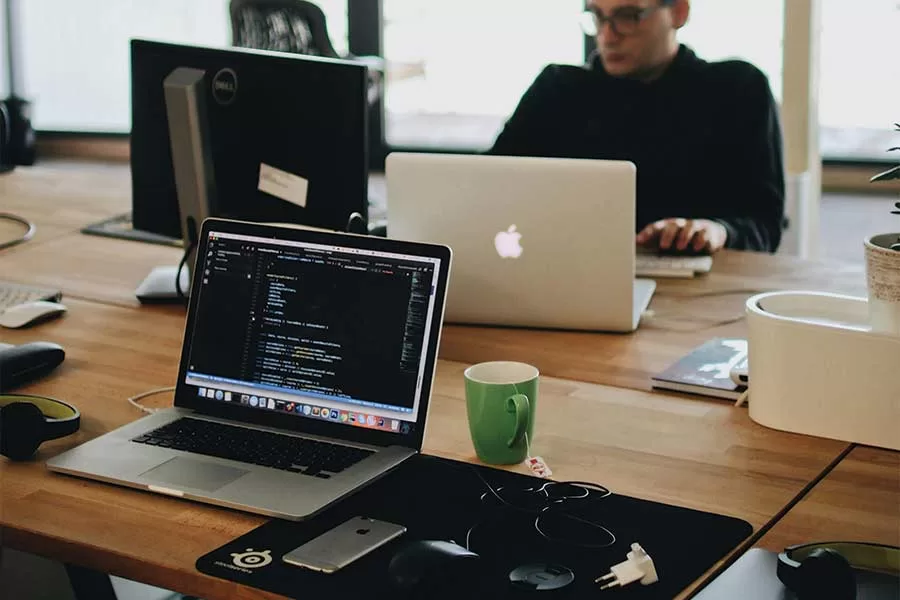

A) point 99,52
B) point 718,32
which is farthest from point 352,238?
point 99,52

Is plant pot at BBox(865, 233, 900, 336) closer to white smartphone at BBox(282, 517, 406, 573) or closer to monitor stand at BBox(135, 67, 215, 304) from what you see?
white smartphone at BBox(282, 517, 406, 573)

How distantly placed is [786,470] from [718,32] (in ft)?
15.0

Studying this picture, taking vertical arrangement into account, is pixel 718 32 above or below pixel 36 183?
above

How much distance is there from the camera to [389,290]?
59.5 inches

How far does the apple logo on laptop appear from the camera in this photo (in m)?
→ 1.94

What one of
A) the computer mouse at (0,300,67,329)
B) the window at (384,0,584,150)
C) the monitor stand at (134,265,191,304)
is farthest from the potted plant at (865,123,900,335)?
the window at (384,0,584,150)

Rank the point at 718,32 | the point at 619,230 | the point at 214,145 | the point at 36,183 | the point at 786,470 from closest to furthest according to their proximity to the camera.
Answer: the point at 786,470 → the point at 619,230 → the point at 214,145 → the point at 36,183 → the point at 718,32

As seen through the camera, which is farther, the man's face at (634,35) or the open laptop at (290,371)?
the man's face at (634,35)

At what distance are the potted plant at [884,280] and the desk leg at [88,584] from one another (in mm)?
1266

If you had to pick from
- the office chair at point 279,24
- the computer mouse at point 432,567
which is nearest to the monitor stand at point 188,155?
the computer mouse at point 432,567

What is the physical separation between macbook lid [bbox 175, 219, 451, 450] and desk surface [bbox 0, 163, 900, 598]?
0.11 m

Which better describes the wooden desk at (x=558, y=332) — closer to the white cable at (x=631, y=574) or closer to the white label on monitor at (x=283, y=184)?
the white label on monitor at (x=283, y=184)

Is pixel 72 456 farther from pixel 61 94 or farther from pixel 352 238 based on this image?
pixel 61 94

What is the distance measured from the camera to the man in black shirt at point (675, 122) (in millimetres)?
2744
